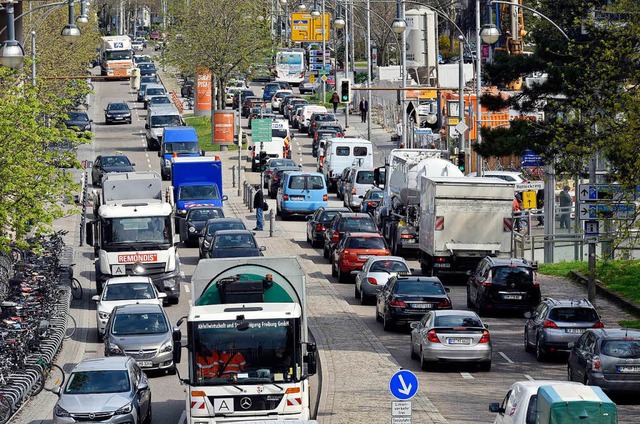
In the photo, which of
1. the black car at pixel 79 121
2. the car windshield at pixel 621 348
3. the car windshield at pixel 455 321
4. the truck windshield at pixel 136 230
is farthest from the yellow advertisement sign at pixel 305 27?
the car windshield at pixel 621 348

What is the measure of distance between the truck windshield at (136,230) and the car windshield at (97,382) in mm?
14709

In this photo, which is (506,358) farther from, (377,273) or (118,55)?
(118,55)

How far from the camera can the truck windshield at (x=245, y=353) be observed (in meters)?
21.8

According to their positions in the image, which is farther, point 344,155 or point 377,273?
point 344,155

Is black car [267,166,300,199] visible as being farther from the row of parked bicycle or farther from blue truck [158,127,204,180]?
the row of parked bicycle

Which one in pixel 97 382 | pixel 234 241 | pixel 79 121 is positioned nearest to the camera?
pixel 97 382

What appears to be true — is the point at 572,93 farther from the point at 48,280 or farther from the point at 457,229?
the point at 48,280

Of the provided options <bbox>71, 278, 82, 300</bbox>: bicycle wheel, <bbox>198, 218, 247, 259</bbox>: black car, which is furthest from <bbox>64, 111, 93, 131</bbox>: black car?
<bbox>71, 278, 82, 300</bbox>: bicycle wheel

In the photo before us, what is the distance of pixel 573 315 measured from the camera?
3209cm

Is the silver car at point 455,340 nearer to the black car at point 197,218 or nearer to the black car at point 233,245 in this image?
the black car at point 233,245

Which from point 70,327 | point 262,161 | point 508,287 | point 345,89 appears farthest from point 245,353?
point 262,161

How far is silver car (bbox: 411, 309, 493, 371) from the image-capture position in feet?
99.8

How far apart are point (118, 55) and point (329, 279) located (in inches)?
2850

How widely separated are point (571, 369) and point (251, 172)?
49.7 meters
